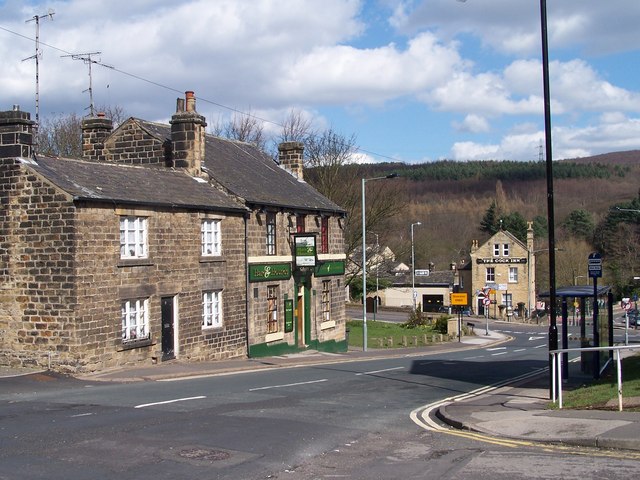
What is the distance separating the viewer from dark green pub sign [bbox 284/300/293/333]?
31.1 meters

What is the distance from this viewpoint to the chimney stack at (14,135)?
21.2 metres

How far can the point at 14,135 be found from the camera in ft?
69.8

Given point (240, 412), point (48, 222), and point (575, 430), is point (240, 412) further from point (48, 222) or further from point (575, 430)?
point (48, 222)

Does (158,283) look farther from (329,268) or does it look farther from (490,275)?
(490,275)

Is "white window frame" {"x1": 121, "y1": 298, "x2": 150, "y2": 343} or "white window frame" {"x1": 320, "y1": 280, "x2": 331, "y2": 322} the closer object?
"white window frame" {"x1": 121, "y1": 298, "x2": 150, "y2": 343}

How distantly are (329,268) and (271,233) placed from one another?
558 cm

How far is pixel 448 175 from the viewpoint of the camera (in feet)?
585

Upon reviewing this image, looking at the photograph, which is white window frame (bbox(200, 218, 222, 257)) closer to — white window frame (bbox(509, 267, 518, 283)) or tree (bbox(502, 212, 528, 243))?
white window frame (bbox(509, 267, 518, 283))

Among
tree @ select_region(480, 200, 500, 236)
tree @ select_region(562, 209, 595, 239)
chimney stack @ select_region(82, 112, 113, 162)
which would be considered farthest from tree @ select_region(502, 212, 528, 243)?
chimney stack @ select_region(82, 112, 113, 162)

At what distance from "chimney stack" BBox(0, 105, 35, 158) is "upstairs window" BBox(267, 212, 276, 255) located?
422 inches

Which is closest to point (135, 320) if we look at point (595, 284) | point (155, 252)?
point (155, 252)

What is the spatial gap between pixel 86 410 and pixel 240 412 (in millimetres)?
2742

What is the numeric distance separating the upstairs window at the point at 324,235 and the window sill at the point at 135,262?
12900 mm

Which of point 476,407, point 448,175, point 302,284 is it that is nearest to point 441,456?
point 476,407
